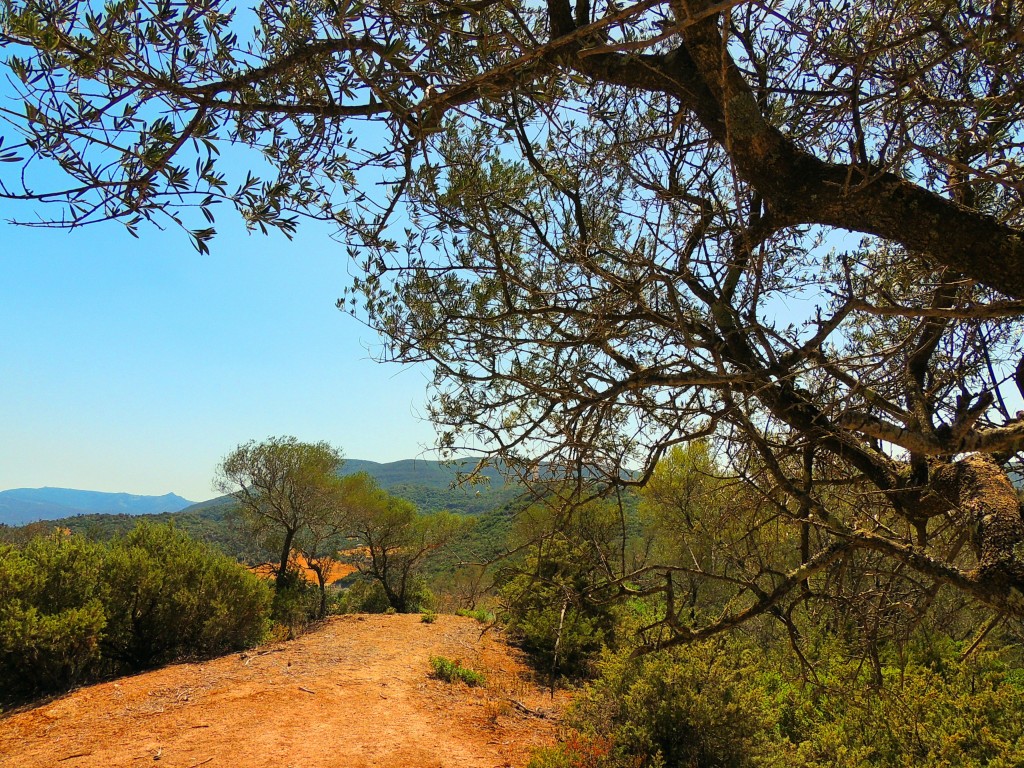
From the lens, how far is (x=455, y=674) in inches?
396

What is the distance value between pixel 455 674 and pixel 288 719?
3314mm

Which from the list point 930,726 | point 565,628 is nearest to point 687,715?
point 930,726

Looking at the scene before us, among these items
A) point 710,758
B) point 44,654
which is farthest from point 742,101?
point 44,654

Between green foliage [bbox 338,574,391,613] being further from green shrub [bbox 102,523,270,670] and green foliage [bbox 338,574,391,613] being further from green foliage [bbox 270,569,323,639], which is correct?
green shrub [bbox 102,523,270,670]

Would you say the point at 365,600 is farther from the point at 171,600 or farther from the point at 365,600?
the point at 171,600

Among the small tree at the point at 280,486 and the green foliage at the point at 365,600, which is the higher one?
the small tree at the point at 280,486

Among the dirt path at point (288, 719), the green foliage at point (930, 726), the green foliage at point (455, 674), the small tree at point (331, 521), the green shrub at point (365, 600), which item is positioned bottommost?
the green shrub at point (365, 600)

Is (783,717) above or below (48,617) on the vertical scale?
below

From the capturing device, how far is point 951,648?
712cm

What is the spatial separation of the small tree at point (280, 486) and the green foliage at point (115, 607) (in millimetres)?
7402

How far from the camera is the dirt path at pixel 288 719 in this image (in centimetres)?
638

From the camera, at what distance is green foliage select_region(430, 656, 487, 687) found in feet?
32.9


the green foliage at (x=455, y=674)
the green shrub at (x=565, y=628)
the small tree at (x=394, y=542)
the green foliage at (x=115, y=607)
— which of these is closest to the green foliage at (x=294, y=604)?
the green foliage at (x=115, y=607)

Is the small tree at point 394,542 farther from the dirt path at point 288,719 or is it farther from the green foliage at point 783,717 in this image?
the green foliage at point 783,717
